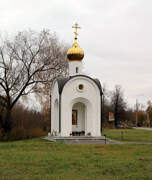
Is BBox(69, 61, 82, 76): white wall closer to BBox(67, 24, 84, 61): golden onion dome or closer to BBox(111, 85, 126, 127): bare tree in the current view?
BBox(67, 24, 84, 61): golden onion dome

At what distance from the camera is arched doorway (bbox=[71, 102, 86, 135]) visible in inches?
922

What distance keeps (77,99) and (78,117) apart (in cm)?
232

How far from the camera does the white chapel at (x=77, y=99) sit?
21095 mm

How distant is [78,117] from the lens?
A: 23656 millimetres

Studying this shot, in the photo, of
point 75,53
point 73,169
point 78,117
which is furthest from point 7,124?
point 73,169

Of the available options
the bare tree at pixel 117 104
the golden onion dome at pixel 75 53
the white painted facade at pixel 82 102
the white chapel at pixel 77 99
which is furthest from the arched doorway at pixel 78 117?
the bare tree at pixel 117 104

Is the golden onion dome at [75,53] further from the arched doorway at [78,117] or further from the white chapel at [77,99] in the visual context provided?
the arched doorway at [78,117]

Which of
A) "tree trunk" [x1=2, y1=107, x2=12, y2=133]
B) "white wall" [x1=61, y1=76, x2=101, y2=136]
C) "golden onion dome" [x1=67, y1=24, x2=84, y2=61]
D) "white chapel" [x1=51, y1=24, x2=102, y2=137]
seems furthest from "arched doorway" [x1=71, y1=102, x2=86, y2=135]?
"tree trunk" [x1=2, y1=107, x2=12, y2=133]

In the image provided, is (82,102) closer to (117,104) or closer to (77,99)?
(77,99)

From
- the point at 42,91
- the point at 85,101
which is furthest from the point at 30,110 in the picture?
the point at 85,101

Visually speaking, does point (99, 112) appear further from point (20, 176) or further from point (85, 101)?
point (20, 176)

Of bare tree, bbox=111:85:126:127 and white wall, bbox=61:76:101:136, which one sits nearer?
white wall, bbox=61:76:101:136

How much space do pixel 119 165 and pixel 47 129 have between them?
23041 mm

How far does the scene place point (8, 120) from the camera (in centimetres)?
2498
